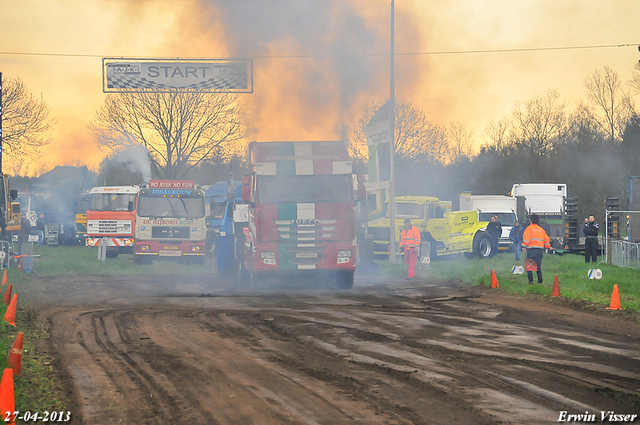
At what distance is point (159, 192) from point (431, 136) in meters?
31.2

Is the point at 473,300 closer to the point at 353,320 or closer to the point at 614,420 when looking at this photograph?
the point at 353,320

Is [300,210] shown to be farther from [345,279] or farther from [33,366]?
[33,366]

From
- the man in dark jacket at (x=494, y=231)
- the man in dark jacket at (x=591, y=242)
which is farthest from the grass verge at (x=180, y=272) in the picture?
the man in dark jacket at (x=591, y=242)

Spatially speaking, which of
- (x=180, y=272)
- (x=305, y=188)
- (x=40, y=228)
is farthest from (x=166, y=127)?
(x=305, y=188)

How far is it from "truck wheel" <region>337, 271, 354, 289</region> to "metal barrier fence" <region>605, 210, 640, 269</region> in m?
9.02

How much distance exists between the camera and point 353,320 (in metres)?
11.4

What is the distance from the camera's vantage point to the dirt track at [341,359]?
19.8 ft

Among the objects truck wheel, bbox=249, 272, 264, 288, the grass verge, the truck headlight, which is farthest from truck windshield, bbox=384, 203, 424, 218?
the truck headlight

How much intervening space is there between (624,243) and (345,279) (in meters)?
9.43

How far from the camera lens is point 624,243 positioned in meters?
20.7

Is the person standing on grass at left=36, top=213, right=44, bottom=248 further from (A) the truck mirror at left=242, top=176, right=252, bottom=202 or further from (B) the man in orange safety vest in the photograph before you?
(A) the truck mirror at left=242, top=176, right=252, bottom=202

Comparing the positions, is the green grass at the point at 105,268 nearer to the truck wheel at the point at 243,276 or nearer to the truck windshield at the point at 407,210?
the truck wheel at the point at 243,276

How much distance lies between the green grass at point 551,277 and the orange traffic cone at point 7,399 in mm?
10795

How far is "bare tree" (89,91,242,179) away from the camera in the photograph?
44.4 m
